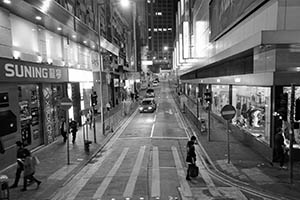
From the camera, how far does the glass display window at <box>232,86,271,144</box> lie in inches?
512

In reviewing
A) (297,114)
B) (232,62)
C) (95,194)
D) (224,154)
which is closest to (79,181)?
(95,194)

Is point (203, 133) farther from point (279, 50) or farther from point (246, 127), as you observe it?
point (279, 50)

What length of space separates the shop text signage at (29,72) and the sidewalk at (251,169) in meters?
10.00

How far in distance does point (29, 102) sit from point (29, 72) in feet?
6.69

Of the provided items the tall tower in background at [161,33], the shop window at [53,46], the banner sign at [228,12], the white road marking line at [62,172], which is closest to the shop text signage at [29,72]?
the shop window at [53,46]

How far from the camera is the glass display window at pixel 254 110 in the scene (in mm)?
13005

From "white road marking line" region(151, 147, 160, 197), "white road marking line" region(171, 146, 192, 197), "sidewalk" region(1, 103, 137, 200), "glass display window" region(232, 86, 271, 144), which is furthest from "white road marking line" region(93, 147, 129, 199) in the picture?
"glass display window" region(232, 86, 271, 144)

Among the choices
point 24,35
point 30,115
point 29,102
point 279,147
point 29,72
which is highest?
point 24,35

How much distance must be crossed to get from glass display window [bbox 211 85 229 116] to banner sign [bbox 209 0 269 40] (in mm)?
4705

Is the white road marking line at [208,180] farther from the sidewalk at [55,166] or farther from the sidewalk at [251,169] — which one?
the sidewalk at [55,166]

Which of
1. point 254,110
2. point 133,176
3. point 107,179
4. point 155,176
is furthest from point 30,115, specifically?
point 254,110

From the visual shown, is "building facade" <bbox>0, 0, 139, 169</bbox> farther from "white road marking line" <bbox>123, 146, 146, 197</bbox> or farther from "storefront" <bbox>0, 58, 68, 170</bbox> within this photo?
"white road marking line" <bbox>123, 146, 146, 197</bbox>

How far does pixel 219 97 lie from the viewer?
1041 inches

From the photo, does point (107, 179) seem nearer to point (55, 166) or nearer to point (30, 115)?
point (55, 166)
